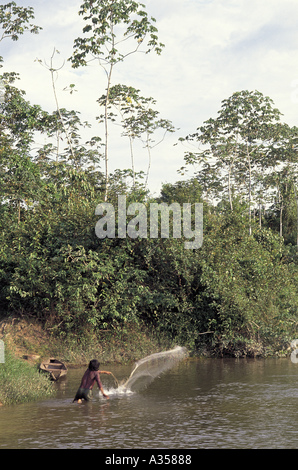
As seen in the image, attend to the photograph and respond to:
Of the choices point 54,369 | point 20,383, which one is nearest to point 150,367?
point 54,369

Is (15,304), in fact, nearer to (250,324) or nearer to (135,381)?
(135,381)

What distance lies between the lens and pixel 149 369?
19266 millimetres

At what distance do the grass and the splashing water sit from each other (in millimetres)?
2060

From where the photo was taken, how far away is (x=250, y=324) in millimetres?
23047

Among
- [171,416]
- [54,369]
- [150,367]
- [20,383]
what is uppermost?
[20,383]

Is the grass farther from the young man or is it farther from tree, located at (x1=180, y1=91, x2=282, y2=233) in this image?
tree, located at (x1=180, y1=91, x2=282, y2=233)

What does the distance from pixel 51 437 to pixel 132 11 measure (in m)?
24.5

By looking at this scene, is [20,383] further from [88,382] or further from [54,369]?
[54,369]

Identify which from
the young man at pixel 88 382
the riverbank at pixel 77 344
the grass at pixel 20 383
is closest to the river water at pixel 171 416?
the young man at pixel 88 382

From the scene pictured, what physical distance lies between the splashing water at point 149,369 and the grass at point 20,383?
206cm

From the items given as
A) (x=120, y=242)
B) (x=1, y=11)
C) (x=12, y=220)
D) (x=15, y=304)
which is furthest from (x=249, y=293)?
(x=1, y=11)

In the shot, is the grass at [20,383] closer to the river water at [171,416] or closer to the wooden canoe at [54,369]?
the river water at [171,416]

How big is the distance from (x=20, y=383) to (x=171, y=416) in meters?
4.34

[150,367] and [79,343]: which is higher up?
[79,343]
